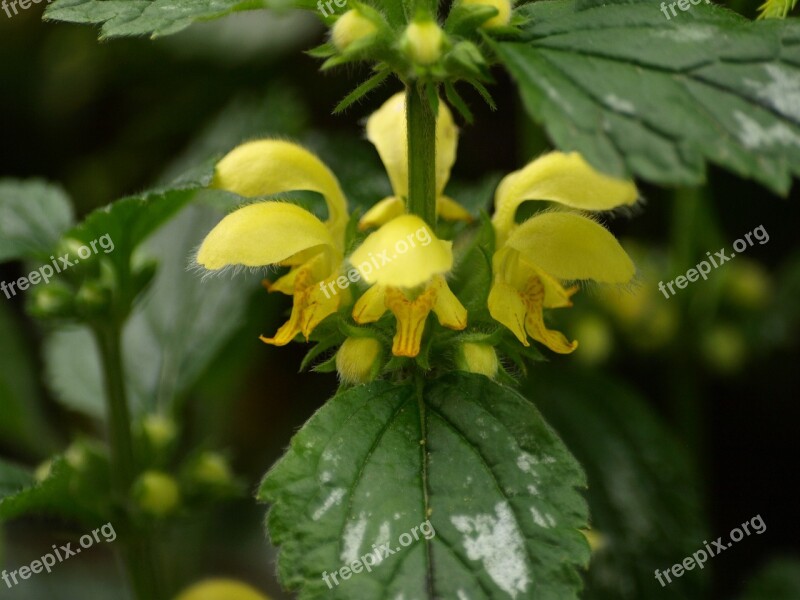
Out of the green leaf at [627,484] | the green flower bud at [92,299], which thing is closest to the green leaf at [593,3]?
the green flower bud at [92,299]

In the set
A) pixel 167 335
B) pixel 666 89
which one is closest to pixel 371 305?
pixel 666 89

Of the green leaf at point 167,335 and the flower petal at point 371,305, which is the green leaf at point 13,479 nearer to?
the green leaf at point 167,335

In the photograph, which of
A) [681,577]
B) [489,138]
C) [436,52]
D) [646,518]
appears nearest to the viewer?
[436,52]

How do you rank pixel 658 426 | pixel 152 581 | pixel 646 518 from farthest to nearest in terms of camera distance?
pixel 658 426 → pixel 646 518 → pixel 152 581

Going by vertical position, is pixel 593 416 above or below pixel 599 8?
below

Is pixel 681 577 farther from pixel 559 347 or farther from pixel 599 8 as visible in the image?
pixel 599 8

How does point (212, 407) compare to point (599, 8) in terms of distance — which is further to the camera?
point (212, 407)

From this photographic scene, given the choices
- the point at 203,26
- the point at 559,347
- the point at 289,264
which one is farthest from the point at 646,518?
the point at 203,26

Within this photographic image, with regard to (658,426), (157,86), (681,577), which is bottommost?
(681,577)
